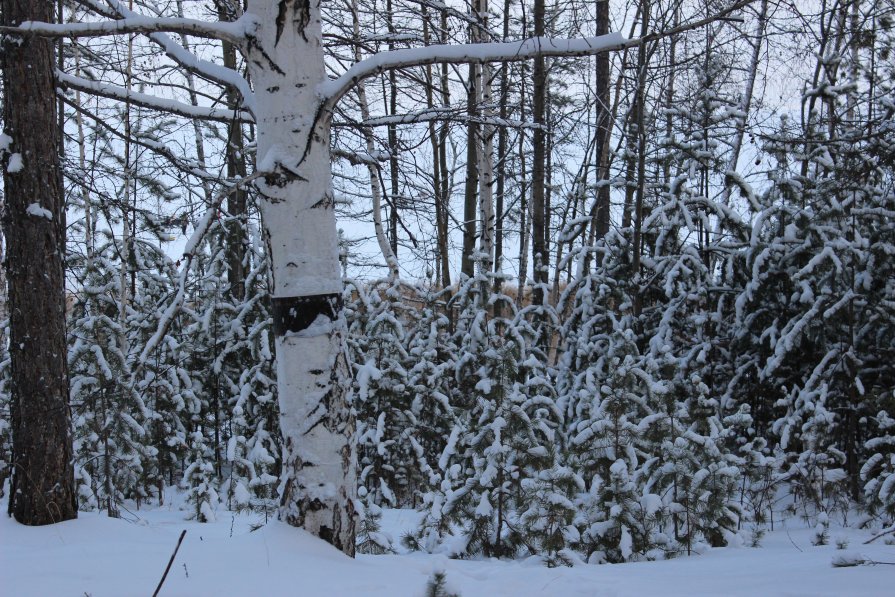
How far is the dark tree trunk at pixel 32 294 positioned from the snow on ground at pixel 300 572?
0.25 metres

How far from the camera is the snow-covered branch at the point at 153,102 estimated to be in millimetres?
3629

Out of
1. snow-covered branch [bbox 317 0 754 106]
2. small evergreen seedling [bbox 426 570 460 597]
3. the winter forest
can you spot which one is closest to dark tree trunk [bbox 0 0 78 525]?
the winter forest

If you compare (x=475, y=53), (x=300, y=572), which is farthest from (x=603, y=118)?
(x=300, y=572)

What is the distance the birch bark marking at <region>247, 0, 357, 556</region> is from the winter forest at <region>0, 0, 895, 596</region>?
0.01m

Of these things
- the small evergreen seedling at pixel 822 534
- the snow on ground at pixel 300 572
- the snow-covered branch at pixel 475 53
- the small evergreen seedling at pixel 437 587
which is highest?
the snow-covered branch at pixel 475 53

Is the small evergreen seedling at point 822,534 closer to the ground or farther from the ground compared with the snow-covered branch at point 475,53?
closer to the ground

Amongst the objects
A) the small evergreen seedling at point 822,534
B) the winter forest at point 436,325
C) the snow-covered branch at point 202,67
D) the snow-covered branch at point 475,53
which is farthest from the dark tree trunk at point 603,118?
the snow-covered branch at point 202,67

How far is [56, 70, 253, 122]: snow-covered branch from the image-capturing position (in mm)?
A: 3629

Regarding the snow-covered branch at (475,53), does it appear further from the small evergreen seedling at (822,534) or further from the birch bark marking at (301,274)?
the small evergreen seedling at (822,534)

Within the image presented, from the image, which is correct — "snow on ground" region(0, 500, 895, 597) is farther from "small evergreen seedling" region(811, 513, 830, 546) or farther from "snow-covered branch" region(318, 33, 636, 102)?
"snow-covered branch" region(318, 33, 636, 102)

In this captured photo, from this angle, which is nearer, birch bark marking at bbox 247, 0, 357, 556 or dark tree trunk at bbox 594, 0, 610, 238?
birch bark marking at bbox 247, 0, 357, 556

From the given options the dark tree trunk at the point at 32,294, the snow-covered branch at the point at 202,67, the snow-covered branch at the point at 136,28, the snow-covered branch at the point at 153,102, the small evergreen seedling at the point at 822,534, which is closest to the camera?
the snow-covered branch at the point at 136,28

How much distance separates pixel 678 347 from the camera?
7.63 meters

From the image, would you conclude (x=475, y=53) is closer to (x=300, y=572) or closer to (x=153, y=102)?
(x=153, y=102)
